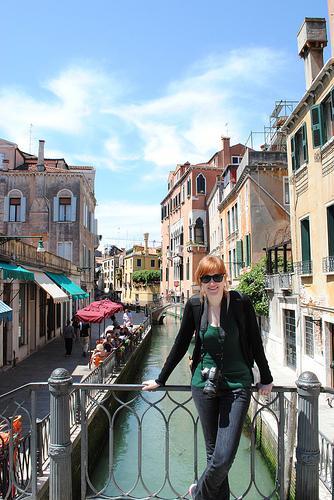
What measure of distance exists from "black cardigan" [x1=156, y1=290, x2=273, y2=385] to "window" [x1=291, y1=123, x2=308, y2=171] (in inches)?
441

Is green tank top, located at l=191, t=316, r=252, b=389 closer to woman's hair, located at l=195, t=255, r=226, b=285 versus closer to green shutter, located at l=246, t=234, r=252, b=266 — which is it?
woman's hair, located at l=195, t=255, r=226, b=285

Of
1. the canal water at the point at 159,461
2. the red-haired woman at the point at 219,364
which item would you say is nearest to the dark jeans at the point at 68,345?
the canal water at the point at 159,461

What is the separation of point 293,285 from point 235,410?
1221 cm

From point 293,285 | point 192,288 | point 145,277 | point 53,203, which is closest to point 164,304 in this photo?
point 192,288

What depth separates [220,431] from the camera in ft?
10.0

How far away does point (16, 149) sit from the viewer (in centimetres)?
3403

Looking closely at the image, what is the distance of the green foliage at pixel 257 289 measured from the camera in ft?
60.6

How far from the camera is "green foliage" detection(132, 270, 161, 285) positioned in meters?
70.1

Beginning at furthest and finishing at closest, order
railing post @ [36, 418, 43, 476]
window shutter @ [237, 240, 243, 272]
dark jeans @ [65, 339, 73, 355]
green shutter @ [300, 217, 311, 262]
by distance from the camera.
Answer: window shutter @ [237, 240, 243, 272] < dark jeans @ [65, 339, 73, 355] < green shutter @ [300, 217, 311, 262] < railing post @ [36, 418, 43, 476]

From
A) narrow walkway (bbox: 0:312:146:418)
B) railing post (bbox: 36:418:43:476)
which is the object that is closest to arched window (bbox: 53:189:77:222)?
narrow walkway (bbox: 0:312:146:418)

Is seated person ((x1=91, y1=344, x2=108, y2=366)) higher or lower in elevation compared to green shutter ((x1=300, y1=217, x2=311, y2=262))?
lower

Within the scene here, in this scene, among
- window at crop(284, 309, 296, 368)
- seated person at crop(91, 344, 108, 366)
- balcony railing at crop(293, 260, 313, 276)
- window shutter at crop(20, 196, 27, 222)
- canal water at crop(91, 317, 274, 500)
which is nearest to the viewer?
canal water at crop(91, 317, 274, 500)

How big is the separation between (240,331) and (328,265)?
9.27 m

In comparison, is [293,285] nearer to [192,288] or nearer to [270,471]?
[270,471]
